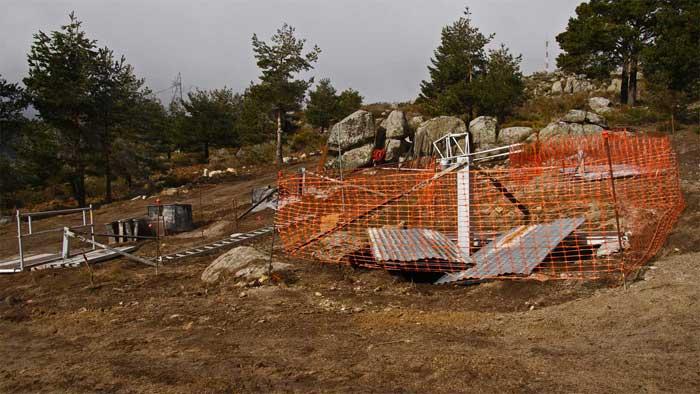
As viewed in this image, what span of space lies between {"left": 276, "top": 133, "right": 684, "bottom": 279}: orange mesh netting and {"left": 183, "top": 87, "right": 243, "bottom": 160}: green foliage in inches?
1041

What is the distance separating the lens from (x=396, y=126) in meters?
24.5

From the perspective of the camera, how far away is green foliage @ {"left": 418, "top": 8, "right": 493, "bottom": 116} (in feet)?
90.5

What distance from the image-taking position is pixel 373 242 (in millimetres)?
8227

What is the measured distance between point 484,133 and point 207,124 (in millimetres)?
22744

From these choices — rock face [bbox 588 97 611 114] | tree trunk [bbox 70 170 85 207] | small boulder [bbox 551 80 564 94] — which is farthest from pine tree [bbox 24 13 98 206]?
small boulder [bbox 551 80 564 94]

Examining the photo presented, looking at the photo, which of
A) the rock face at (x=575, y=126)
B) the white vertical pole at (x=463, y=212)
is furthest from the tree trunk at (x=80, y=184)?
the white vertical pole at (x=463, y=212)

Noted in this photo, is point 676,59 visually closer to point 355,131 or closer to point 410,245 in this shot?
point 355,131

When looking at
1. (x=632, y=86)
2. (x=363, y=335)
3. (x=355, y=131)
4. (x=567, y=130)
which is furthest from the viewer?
(x=632, y=86)

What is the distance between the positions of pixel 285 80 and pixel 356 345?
26894mm

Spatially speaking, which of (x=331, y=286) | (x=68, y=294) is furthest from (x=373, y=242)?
(x=68, y=294)

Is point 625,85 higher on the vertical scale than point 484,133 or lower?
higher

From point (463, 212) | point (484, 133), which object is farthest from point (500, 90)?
point (463, 212)

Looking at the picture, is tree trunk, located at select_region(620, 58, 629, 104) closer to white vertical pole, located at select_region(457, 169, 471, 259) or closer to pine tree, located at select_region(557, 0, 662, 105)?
pine tree, located at select_region(557, 0, 662, 105)

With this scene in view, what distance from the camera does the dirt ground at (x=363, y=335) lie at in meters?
3.81
